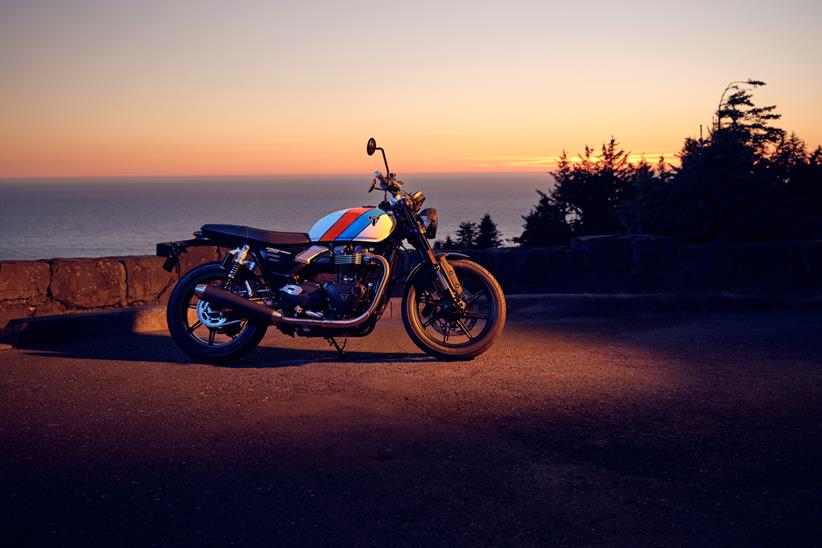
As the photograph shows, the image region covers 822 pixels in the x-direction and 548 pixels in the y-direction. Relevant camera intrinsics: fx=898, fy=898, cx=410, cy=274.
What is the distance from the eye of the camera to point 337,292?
6.54 m

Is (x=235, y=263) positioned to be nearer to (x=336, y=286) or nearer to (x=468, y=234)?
(x=336, y=286)

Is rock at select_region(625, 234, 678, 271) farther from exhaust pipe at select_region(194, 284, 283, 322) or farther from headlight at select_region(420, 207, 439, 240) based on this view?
exhaust pipe at select_region(194, 284, 283, 322)

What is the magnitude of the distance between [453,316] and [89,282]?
12.8ft

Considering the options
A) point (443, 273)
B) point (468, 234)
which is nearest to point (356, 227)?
point (443, 273)

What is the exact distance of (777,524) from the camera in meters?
3.45

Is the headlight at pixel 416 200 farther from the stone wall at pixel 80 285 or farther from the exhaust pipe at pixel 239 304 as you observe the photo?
the stone wall at pixel 80 285

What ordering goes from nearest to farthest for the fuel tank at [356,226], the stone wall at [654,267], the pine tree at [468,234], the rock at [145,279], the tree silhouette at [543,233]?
the fuel tank at [356,226] < the rock at [145,279] < the stone wall at [654,267] < the tree silhouette at [543,233] < the pine tree at [468,234]

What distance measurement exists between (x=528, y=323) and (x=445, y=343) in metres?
1.67

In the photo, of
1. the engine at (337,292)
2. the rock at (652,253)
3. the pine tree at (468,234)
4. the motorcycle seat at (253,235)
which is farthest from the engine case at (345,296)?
the pine tree at (468,234)

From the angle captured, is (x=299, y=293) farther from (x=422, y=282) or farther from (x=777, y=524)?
(x=777, y=524)

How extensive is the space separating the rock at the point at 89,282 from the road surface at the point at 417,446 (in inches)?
61.9

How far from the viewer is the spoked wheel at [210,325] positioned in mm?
6473

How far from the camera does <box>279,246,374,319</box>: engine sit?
6531 millimetres

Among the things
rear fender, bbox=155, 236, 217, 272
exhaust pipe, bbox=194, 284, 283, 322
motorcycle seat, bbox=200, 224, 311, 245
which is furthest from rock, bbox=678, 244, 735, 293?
rear fender, bbox=155, 236, 217, 272
